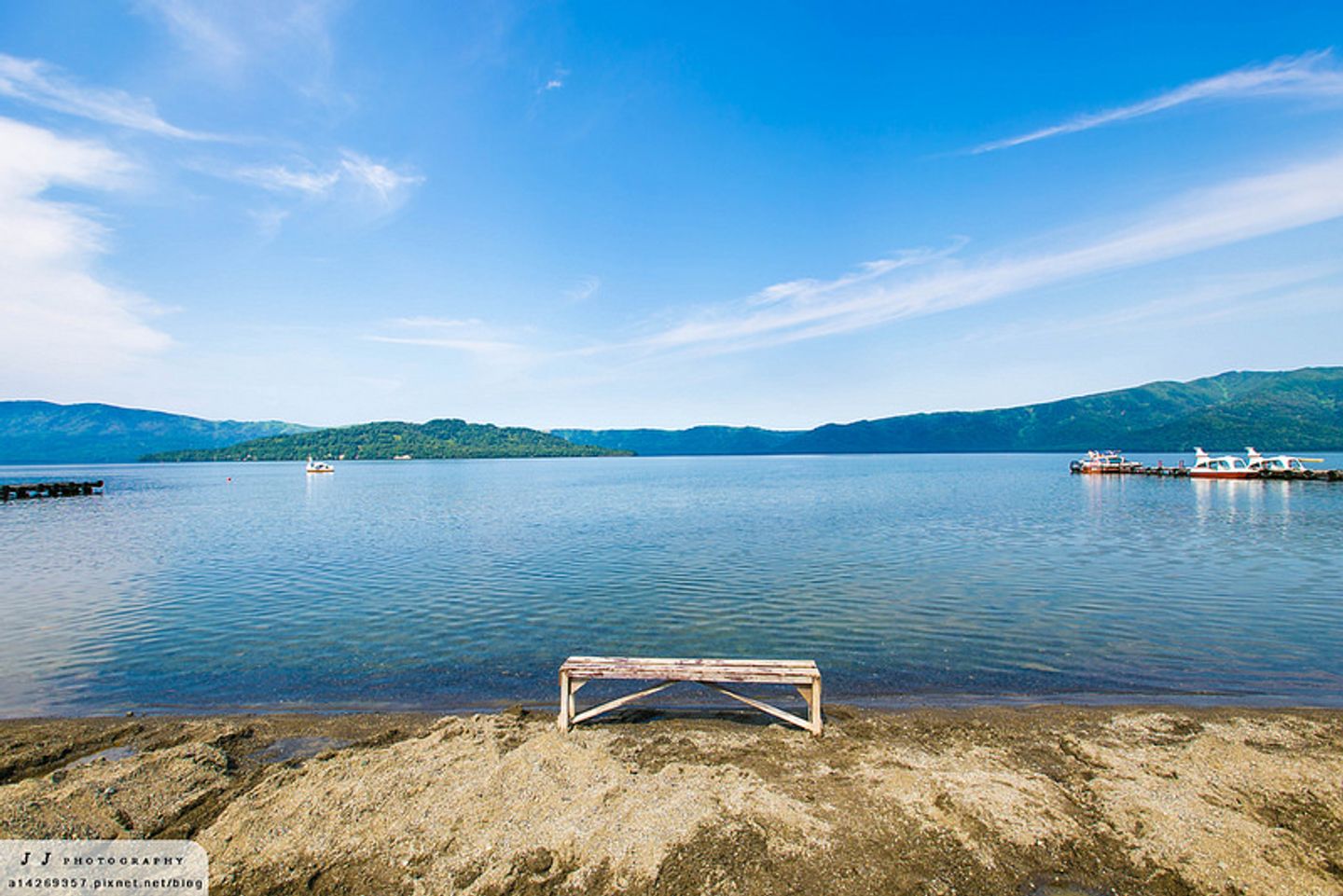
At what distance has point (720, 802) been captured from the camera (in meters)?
8.57

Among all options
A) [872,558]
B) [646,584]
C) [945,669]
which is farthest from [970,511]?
[945,669]

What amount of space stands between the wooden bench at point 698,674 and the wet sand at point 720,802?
0.41 m

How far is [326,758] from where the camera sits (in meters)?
10.3

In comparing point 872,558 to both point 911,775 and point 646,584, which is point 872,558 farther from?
point 911,775

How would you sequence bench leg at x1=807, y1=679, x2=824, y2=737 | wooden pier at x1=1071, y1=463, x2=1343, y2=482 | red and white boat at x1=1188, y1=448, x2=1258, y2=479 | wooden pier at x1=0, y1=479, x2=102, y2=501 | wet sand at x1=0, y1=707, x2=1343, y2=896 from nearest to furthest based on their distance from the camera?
wet sand at x1=0, y1=707, x2=1343, y2=896, bench leg at x1=807, y1=679, x2=824, y2=737, wooden pier at x1=0, y1=479, x2=102, y2=501, wooden pier at x1=1071, y1=463, x2=1343, y2=482, red and white boat at x1=1188, y1=448, x2=1258, y2=479

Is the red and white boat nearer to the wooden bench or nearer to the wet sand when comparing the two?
the wet sand

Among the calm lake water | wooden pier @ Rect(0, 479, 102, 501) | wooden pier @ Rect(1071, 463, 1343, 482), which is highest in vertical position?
wooden pier @ Rect(0, 479, 102, 501)

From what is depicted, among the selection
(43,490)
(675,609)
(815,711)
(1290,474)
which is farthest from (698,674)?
(1290,474)

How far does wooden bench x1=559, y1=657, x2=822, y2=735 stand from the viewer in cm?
1096

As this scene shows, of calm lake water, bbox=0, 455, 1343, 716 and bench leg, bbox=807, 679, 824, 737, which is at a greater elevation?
bench leg, bbox=807, 679, 824, 737

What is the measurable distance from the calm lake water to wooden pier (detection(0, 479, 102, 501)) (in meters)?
45.2

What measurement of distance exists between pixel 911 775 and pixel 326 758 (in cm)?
947

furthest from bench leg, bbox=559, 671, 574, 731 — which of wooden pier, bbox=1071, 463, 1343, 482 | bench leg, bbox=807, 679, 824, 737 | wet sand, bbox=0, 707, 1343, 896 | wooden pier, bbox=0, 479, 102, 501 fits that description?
wooden pier, bbox=1071, 463, 1343, 482

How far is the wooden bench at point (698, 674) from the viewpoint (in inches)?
432
